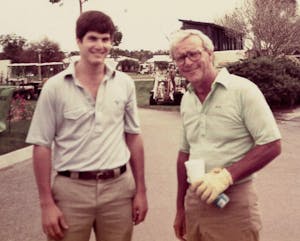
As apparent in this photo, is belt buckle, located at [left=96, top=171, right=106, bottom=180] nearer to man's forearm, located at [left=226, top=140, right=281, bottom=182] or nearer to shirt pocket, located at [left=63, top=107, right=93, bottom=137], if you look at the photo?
shirt pocket, located at [left=63, top=107, right=93, bottom=137]

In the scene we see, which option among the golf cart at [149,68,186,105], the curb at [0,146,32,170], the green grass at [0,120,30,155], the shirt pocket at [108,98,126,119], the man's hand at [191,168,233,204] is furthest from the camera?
the golf cart at [149,68,186,105]

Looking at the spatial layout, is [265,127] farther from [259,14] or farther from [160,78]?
[259,14]

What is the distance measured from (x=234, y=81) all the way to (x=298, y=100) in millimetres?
22086

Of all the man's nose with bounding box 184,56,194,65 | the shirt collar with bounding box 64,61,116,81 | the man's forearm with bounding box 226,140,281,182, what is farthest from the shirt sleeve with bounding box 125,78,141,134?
the man's forearm with bounding box 226,140,281,182

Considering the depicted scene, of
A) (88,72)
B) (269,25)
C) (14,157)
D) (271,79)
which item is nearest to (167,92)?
(271,79)

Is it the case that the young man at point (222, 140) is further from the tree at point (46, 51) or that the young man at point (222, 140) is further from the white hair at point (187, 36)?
the tree at point (46, 51)

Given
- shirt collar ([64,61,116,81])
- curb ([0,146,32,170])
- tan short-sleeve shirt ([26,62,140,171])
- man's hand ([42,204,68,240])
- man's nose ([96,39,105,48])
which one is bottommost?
curb ([0,146,32,170])

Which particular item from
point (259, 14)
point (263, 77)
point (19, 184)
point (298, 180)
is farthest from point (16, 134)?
point (259, 14)

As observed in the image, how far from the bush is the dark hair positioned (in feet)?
60.7

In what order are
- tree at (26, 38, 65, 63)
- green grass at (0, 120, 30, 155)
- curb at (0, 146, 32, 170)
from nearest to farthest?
curb at (0, 146, 32, 170) < green grass at (0, 120, 30, 155) < tree at (26, 38, 65, 63)

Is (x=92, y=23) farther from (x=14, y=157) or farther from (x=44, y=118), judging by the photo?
(x=14, y=157)

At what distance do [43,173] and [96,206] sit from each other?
1.17 feet

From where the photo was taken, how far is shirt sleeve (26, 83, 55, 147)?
3.02 meters

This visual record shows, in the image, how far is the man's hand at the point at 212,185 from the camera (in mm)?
2635
